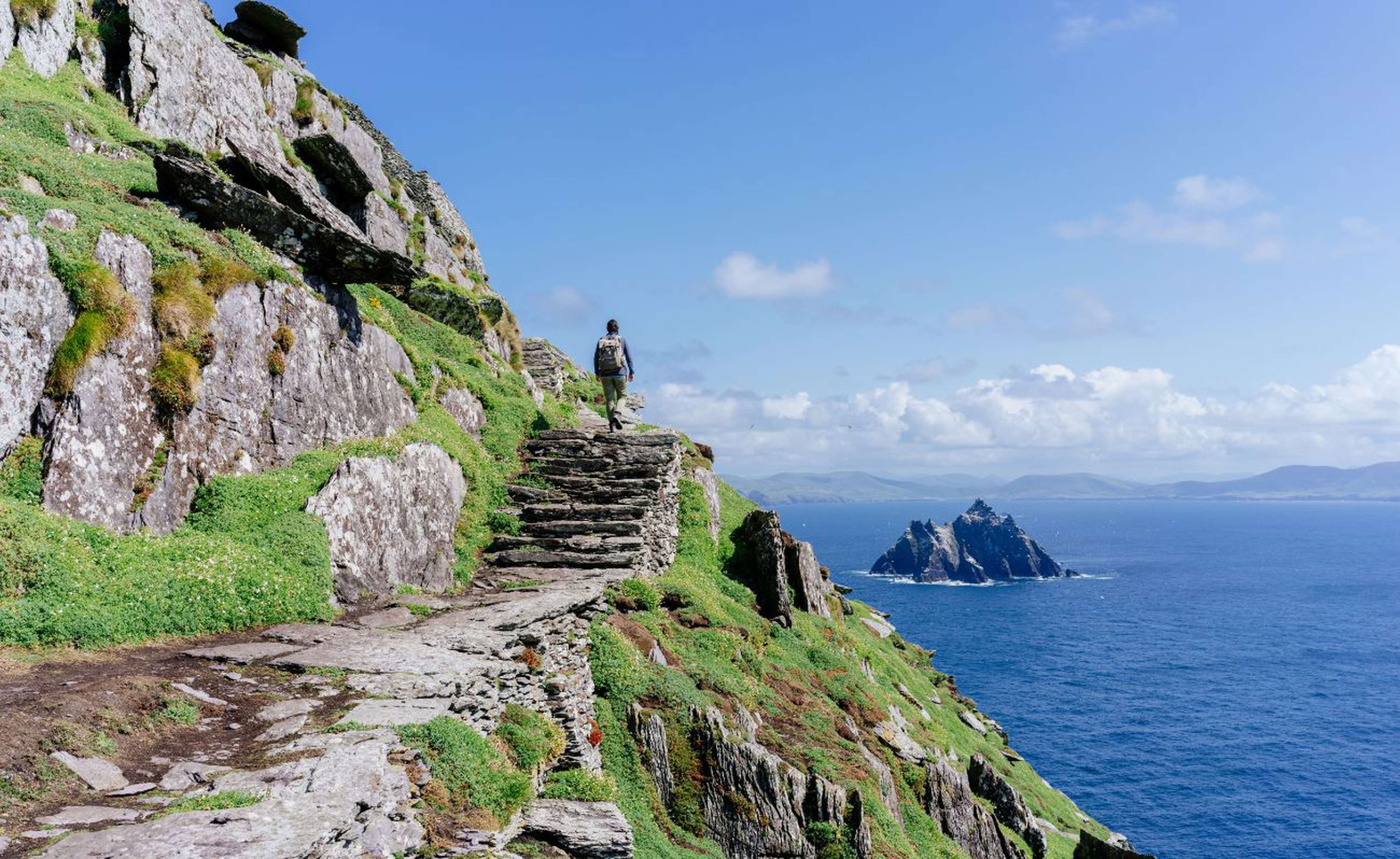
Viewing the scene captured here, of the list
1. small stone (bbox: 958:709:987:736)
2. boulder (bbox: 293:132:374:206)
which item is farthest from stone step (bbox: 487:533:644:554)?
small stone (bbox: 958:709:987:736)

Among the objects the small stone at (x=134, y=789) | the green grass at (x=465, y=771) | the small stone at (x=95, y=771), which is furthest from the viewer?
the green grass at (x=465, y=771)

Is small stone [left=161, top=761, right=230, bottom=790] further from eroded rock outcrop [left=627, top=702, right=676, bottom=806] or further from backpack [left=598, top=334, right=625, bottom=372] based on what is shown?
backpack [left=598, top=334, right=625, bottom=372]

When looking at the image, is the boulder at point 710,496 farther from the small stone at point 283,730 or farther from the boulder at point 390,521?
the small stone at point 283,730

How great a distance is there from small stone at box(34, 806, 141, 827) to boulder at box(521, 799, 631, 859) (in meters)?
4.98

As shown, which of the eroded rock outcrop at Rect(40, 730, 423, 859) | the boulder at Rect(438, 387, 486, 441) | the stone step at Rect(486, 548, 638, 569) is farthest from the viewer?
the boulder at Rect(438, 387, 486, 441)

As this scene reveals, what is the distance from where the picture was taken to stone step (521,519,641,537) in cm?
2217

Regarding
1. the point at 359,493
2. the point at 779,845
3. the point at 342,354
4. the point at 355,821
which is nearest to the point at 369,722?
the point at 355,821

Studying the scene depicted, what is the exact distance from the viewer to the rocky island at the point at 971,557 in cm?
18700

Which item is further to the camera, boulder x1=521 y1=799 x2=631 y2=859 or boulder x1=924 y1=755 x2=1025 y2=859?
boulder x1=924 y1=755 x2=1025 y2=859

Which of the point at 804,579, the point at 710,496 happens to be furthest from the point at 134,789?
the point at 804,579

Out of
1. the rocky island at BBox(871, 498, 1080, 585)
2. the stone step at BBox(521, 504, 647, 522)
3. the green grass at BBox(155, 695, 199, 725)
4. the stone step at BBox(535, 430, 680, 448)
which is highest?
the stone step at BBox(535, 430, 680, 448)

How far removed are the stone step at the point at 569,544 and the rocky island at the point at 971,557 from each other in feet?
572

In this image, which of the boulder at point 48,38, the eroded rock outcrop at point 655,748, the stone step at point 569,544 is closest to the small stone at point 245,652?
the eroded rock outcrop at point 655,748

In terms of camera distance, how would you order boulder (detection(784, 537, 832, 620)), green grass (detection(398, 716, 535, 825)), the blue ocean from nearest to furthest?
1. green grass (detection(398, 716, 535, 825))
2. boulder (detection(784, 537, 832, 620))
3. the blue ocean
